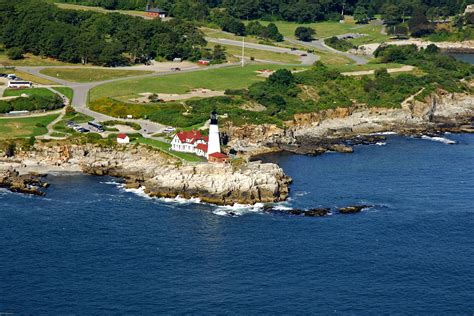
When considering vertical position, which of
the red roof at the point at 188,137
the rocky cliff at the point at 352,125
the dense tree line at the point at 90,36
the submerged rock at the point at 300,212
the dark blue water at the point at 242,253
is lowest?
the dark blue water at the point at 242,253

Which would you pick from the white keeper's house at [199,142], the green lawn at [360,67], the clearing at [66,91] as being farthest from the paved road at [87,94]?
the green lawn at [360,67]

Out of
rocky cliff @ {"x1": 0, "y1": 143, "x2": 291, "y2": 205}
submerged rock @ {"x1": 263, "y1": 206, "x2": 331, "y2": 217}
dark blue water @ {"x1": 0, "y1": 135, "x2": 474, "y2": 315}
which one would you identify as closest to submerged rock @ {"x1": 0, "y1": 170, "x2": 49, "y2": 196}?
dark blue water @ {"x1": 0, "y1": 135, "x2": 474, "y2": 315}

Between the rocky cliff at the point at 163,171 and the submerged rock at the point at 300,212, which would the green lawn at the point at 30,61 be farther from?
the submerged rock at the point at 300,212

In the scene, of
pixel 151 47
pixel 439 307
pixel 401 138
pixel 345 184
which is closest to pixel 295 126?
pixel 401 138

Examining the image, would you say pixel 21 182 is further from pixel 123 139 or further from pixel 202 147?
pixel 202 147

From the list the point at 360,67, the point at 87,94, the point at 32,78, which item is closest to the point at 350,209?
the point at 87,94
